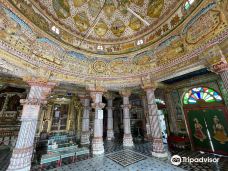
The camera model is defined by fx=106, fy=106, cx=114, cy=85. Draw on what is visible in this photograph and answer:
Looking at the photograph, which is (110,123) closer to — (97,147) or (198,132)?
(97,147)

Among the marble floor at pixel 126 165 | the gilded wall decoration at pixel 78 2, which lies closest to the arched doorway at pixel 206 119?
the marble floor at pixel 126 165

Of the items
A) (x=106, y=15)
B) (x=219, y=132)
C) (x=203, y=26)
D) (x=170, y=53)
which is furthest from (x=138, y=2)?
(x=219, y=132)

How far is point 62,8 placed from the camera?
23.6ft

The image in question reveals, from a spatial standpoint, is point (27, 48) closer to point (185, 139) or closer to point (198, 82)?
point (198, 82)

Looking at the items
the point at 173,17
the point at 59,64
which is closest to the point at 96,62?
the point at 59,64

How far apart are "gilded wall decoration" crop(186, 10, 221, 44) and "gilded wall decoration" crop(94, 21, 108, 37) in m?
6.08

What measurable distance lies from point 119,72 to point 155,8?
5165mm

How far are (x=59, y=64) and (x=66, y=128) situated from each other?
902 centimetres

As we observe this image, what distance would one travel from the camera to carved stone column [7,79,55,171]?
486 centimetres

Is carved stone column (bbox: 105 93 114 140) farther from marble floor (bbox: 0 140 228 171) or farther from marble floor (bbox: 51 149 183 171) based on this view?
marble floor (bbox: 51 149 183 171)

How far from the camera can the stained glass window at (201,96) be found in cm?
712

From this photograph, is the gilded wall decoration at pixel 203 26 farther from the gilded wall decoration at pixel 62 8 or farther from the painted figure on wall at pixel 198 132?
the gilded wall decoration at pixel 62 8

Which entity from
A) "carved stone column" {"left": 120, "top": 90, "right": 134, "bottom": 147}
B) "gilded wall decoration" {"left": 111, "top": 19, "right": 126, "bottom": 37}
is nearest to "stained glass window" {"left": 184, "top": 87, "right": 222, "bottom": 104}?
"carved stone column" {"left": 120, "top": 90, "right": 134, "bottom": 147}

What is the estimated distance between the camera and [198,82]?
7.80 meters
